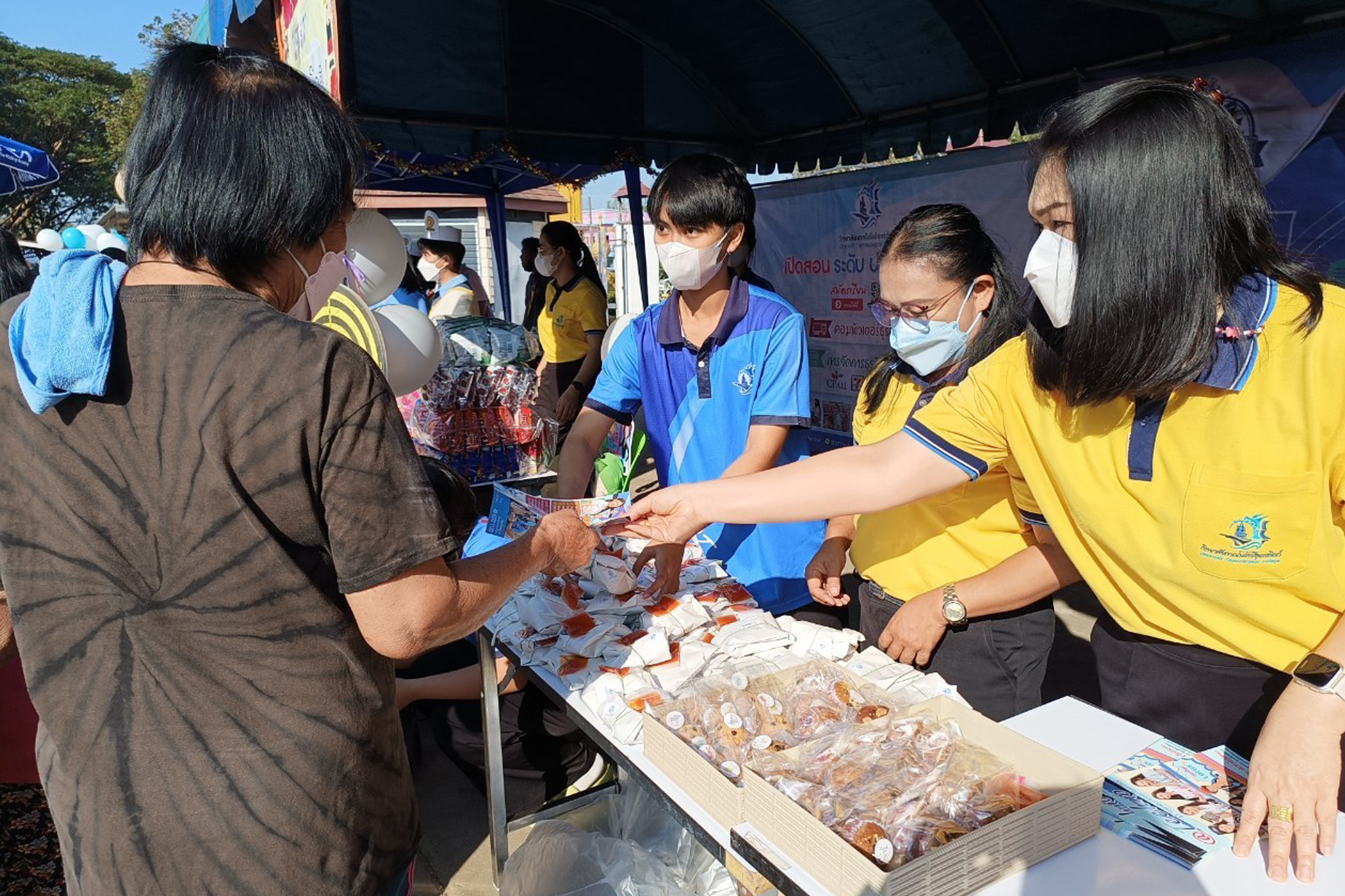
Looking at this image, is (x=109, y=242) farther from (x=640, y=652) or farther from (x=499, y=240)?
(x=499, y=240)

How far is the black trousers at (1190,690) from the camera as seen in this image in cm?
127

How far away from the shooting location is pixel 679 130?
6438 millimetres

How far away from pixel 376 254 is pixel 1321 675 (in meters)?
3.58

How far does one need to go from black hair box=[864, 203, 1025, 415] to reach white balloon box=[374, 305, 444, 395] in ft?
6.73

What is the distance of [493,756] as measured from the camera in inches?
92.7

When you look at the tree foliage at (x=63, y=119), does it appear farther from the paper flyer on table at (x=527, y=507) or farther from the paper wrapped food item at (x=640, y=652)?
the paper wrapped food item at (x=640, y=652)

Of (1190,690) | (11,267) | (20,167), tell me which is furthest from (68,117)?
(1190,690)

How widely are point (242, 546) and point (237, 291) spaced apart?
32cm

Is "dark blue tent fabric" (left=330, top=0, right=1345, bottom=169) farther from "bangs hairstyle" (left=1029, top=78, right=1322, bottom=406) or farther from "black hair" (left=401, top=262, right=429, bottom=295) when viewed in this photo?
"bangs hairstyle" (left=1029, top=78, right=1322, bottom=406)

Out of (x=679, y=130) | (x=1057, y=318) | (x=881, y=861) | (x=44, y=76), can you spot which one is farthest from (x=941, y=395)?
(x=44, y=76)

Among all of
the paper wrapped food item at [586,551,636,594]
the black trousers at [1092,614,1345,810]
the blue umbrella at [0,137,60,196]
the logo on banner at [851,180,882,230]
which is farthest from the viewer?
the blue umbrella at [0,137,60,196]

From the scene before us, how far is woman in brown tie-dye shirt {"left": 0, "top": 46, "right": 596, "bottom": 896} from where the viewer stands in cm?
100

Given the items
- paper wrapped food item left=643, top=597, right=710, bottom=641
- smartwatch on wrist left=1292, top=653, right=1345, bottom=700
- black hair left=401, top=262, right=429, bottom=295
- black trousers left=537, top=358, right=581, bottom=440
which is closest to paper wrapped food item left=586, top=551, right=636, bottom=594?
paper wrapped food item left=643, top=597, right=710, bottom=641

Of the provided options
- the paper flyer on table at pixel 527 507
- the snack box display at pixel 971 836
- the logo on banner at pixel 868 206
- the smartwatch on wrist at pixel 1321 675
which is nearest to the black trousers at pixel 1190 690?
the smartwatch on wrist at pixel 1321 675
